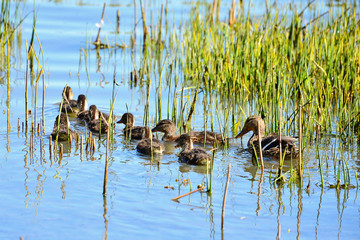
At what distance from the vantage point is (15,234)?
3869mm

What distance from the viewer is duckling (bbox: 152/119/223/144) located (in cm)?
650

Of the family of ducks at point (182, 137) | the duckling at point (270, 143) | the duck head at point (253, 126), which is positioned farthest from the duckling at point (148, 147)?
the duck head at point (253, 126)

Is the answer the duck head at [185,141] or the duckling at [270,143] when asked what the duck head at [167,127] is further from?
the duckling at [270,143]

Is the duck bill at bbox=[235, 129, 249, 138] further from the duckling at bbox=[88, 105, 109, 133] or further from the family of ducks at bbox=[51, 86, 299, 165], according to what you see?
the duckling at bbox=[88, 105, 109, 133]

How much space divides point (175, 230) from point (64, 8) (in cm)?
1190

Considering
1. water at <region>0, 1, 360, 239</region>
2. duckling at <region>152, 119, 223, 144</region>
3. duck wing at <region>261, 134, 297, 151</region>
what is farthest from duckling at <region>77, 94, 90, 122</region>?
duck wing at <region>261, 134, 297, 151</region>

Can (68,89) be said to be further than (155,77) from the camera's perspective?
No

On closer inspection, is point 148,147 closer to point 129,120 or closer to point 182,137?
point 182,137

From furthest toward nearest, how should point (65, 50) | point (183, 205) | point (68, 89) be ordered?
point (65, 50) → point (68, 89) → point (183, 205)

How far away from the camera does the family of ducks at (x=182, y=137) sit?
5.75 m

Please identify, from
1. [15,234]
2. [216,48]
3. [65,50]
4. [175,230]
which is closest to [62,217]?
[15,234]

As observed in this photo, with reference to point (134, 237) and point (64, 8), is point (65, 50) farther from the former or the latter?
point (134, 237)

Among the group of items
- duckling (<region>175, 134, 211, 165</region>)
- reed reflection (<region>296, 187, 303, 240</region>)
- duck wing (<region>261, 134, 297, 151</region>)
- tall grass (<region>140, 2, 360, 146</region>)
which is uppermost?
tall grass (<region>140, 2, 360, 146</region>)

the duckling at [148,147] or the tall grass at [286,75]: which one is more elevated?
the tall grass at [286,75]
